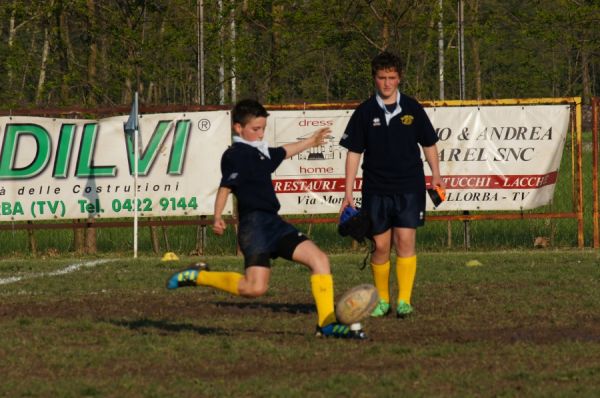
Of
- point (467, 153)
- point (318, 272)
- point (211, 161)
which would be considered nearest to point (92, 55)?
point (211, 161)

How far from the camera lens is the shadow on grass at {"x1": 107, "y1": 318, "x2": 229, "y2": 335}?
31.7 ft

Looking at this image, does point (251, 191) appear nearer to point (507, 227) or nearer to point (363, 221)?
point (363, 221)

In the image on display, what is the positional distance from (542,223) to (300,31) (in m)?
5.16

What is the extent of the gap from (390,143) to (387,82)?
0.49 metres

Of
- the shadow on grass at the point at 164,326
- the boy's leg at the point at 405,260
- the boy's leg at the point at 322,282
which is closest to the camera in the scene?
the boy's leg at the point at 322,282

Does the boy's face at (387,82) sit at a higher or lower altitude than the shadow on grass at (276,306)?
higher

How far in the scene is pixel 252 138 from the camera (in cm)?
912

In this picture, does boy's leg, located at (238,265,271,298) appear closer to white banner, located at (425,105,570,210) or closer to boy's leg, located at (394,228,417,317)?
boy's leg, located at (394,228,417,317)

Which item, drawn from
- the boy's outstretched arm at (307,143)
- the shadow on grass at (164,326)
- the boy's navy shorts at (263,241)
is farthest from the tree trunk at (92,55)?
the boy's navy shorts at (263,241)

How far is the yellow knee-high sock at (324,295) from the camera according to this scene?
8953mm

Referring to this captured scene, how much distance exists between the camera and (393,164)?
33.5 ft

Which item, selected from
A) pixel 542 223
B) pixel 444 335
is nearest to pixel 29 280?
pixel 444 335

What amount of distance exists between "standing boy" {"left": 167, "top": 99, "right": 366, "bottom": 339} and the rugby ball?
14 cm

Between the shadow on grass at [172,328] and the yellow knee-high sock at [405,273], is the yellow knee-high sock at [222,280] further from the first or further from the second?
the yellow knee-high sock at [405,273]
